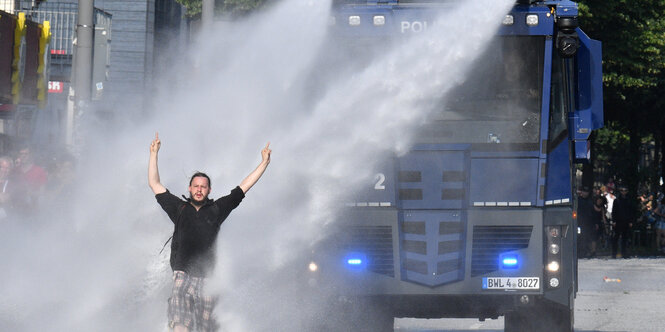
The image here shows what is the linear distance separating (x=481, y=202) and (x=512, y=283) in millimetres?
711

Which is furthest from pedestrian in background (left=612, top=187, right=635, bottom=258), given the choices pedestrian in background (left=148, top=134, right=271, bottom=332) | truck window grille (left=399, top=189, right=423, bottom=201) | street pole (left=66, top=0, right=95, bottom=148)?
pedestrian in background (left=148, top=134, right=271, bottom=332)

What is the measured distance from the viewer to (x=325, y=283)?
33.5ft

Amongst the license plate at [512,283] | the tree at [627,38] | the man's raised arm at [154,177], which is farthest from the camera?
the tree at [627,38]

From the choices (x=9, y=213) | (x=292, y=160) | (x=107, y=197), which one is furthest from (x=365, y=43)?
(x=9, y=213)

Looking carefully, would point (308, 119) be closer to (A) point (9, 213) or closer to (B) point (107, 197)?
(B) point (107, 197)

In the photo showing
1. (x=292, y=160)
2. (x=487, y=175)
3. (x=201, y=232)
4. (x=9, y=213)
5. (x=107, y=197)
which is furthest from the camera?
(x=9, y=213)

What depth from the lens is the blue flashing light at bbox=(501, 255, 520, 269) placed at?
401 inches

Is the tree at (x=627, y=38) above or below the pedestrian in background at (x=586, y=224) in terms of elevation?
above

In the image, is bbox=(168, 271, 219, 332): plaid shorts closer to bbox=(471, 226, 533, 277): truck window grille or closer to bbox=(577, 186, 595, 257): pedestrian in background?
bbox=(471, 226, 533, 277): truck window grille

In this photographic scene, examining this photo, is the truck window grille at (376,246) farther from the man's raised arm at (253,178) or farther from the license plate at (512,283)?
the man's raised arm at (253,178)

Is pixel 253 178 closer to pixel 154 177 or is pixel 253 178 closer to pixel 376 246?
pixel 154 177

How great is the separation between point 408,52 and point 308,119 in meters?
1.02

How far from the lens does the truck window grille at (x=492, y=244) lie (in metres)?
10.2

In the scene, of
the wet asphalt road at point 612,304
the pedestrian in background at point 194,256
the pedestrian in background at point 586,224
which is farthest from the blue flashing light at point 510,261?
the pedestrian in background at point 586,224
